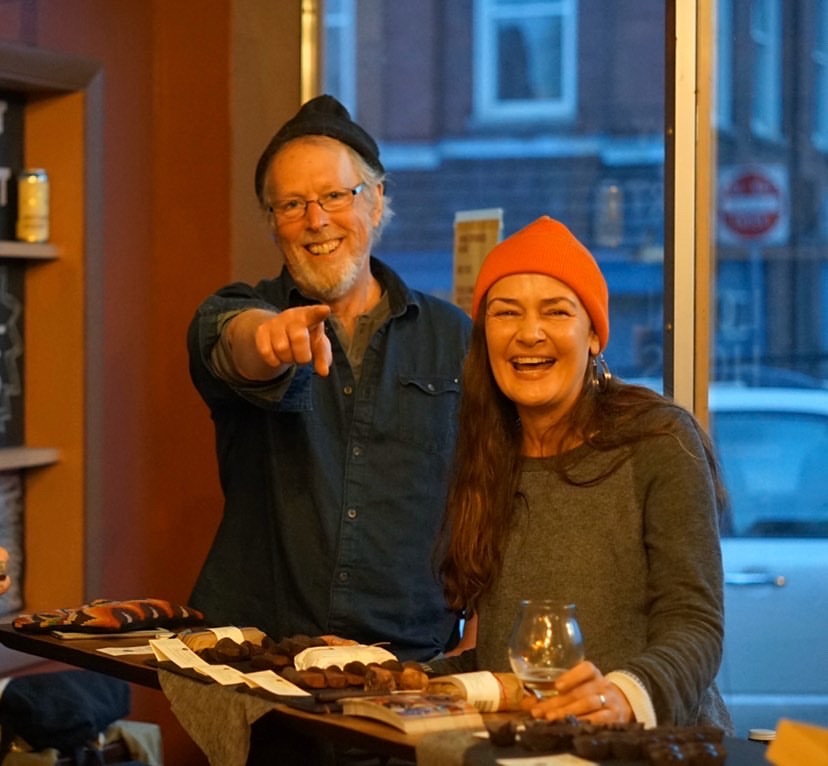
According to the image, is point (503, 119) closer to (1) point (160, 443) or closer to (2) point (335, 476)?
(1) point (160, 443)

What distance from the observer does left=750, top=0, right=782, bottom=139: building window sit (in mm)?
3783

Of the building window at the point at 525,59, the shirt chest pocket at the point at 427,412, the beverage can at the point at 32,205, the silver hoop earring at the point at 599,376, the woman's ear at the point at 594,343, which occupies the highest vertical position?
the building window at the point at 525,59

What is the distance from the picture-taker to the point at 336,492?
2.88 metres

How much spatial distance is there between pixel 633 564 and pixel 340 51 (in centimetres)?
257

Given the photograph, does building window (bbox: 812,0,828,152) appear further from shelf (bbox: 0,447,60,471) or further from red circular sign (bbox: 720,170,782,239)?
shelf (bbox: 0,447,60,471)

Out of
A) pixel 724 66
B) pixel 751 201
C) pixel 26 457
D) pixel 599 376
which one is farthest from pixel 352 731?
pixel 724 66

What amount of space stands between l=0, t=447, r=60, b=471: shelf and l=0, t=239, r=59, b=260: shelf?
1.67 ft

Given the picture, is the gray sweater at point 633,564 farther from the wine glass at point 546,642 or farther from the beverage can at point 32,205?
the beverage can at point 32,205

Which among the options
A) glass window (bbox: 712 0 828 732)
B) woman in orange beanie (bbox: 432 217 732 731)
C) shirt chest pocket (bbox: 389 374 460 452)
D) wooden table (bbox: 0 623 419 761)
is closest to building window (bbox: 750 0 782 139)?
glass window (bbox: 712 0 828 732)

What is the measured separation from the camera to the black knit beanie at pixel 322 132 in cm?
300

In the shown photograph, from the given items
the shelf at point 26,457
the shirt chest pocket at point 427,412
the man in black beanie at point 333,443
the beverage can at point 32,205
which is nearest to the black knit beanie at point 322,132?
the man in black beanie at point 333,443

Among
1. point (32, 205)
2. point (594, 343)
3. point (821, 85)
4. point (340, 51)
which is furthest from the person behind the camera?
point (340, 51)

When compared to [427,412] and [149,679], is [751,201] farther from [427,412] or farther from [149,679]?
[149,679]

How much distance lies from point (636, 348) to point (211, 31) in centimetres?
145
